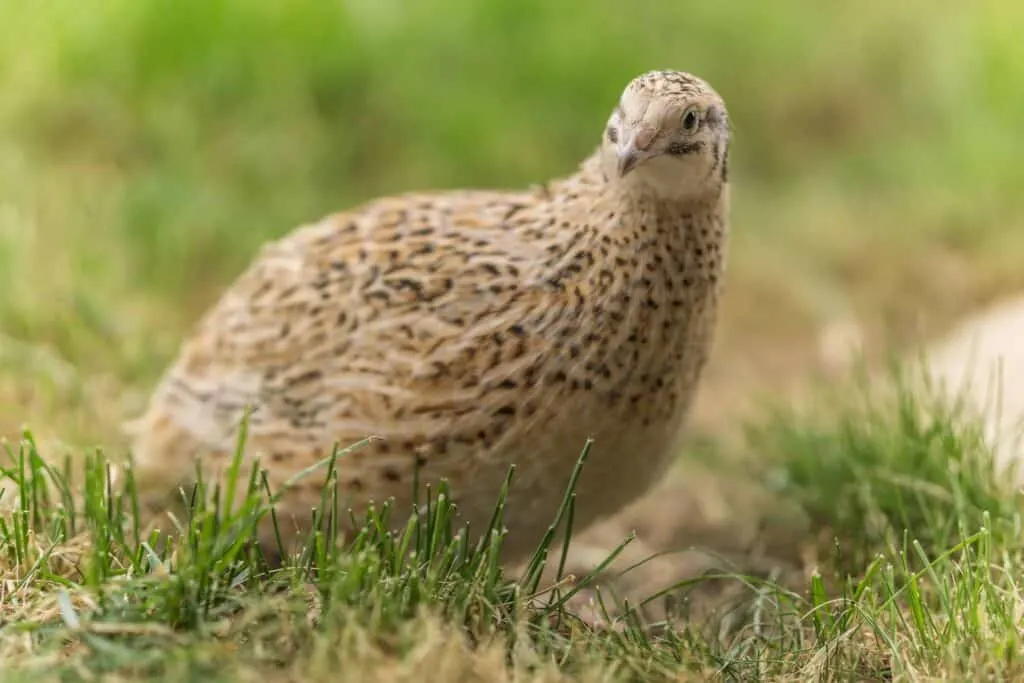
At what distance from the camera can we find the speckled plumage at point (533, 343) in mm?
3316

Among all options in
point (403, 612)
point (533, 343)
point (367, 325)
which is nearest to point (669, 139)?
point (533, 343)

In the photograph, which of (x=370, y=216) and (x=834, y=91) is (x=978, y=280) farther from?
(x=370, y=216)

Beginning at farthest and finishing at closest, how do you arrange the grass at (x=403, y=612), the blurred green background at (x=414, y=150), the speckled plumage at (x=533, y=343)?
the blurred green background at (x=414, y=150) → the speckled plumage at (x=533, y=343) → the grass at (x=403, y=612)

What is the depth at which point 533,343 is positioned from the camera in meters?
3.36

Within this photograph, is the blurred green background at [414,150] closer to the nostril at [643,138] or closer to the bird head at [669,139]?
the bird head at [669,139]

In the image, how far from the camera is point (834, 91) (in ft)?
27.3

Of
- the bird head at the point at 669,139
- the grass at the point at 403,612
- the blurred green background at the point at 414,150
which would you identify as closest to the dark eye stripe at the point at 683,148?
the bird head at the point at 669,139

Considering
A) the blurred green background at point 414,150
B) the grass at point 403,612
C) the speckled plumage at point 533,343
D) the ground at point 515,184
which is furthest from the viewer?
the blurred green background at point 414,150

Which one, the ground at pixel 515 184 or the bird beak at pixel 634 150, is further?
the bird beak at pixel 634 150

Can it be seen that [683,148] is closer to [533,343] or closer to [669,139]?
[669,139]

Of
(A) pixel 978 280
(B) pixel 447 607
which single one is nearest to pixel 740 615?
(B) pixel 447 607

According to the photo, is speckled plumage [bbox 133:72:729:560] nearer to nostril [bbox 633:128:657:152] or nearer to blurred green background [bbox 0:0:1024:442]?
nostril [bbox 633:128:657:152]

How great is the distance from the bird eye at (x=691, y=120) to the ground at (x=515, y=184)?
43.3 inches

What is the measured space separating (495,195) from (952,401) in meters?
1.88
